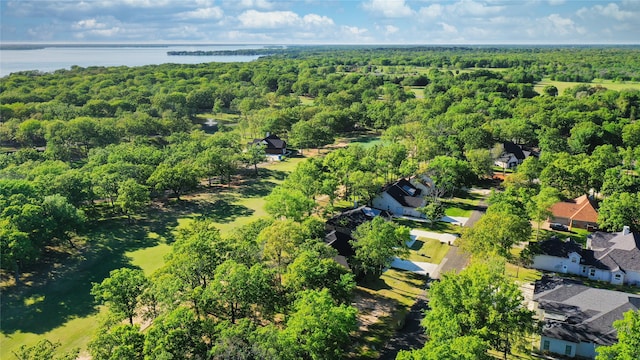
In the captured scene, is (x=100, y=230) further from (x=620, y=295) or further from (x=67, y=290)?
(x=620, y=295)

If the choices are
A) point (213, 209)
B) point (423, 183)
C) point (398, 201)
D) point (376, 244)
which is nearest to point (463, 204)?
point (423, 183)

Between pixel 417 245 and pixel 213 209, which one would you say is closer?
pixel 417 245

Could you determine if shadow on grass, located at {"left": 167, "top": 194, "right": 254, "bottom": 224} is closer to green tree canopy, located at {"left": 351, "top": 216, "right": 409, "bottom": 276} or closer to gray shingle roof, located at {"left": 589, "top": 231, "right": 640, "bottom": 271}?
green tree canopy, located at {"left": 351, "top": 216, "right": 409, "bottom": 276}


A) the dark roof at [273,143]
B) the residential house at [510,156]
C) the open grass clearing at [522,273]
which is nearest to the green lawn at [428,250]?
the open grass clearing at [522,273]

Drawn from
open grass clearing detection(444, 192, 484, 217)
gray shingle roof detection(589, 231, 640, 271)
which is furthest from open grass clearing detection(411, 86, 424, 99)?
gray shingle roof detection(589, 231, 640, 271)

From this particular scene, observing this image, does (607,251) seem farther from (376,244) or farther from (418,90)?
(418,90)

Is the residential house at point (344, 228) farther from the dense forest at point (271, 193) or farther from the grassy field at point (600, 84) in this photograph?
the grassy field at point (600, 84)
